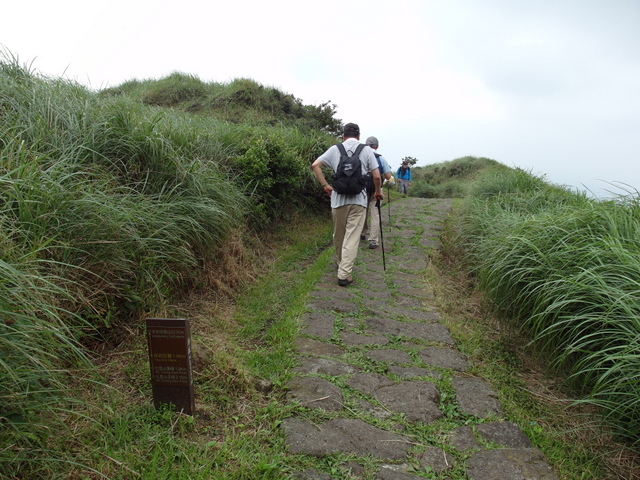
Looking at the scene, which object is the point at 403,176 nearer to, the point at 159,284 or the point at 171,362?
the point at 159,284

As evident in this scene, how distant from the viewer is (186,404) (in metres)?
2.68

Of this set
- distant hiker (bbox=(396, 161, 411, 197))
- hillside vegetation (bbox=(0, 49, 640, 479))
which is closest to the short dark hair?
hillside vegetation (bbox=(0, 49, 640, 479))

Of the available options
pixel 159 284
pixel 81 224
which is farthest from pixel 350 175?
pixel 81 224

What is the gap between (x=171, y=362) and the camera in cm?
265

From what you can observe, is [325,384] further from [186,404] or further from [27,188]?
[27,188]

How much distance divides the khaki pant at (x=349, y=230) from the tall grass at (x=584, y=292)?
5.32 ft

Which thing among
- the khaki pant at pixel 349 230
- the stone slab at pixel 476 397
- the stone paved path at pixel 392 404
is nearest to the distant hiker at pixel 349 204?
the khaki pant at pixel 349 230

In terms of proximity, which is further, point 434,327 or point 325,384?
point 434,327

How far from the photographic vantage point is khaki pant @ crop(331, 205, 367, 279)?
5.56 metres

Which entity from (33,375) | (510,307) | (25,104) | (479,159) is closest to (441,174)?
(479,159)

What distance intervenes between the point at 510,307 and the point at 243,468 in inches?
124

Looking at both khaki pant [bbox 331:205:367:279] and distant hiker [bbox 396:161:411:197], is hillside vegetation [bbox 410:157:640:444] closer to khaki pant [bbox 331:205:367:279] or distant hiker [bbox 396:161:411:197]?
khaki pant [bbox 331:205:367:279]

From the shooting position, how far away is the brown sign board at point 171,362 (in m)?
2.60

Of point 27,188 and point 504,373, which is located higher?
point 27,188
